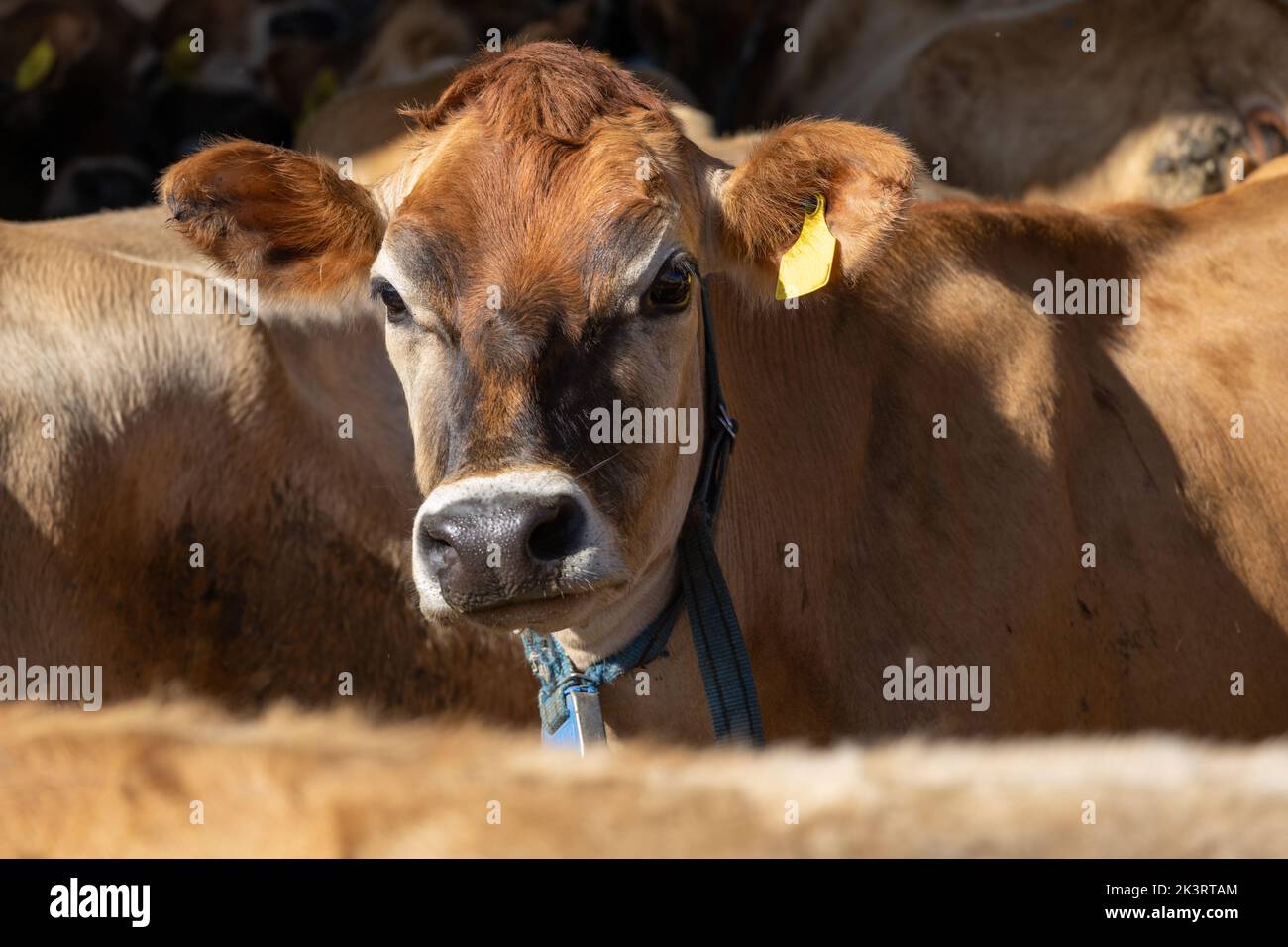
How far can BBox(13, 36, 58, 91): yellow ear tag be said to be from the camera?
22.7 feet

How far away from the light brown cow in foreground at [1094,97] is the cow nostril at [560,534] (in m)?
3.19

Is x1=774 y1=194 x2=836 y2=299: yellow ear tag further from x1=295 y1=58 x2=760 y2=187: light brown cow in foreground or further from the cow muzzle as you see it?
x1=295 y1=58 x2=760 y2=187: light brown cow in foreground

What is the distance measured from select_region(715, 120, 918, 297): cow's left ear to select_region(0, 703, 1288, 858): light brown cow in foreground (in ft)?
5.97

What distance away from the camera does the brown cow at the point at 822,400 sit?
8.00ft

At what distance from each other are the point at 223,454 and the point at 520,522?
4.98 ft

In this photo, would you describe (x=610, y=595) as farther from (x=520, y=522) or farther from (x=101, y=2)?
(x=101, y=2)

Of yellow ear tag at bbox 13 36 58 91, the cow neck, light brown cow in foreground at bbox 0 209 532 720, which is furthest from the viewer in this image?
yellow ear tag at bbox 13 36 58 91

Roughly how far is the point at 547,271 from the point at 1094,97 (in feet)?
12.8

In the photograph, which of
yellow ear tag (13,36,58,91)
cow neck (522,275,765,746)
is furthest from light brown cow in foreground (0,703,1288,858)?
yellow ear tag (13,36,58,91)

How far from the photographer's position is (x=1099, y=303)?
3441 mm

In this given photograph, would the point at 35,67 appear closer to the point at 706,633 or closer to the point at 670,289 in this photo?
the point at 670,289

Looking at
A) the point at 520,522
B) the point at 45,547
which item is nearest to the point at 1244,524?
the point at 520,522

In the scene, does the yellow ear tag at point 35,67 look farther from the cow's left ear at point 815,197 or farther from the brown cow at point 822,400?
the cow's left ear at point 815,197

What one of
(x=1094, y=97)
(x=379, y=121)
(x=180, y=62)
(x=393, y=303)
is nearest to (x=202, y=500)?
(x=393, y=303)
